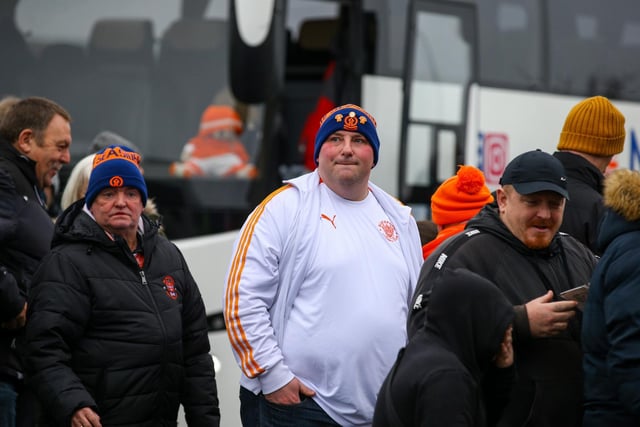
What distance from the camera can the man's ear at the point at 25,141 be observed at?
216 inches

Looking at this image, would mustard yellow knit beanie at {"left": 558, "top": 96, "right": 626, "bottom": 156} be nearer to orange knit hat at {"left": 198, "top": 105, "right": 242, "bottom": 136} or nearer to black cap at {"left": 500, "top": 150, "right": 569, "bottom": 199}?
black cap at {"left": 500, "top": 150, "right": 569, "bottom": 199}

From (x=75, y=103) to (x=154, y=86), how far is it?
561 millimetres

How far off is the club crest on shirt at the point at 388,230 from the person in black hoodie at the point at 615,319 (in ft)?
2.78

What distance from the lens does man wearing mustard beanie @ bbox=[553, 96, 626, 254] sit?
17.1 ft

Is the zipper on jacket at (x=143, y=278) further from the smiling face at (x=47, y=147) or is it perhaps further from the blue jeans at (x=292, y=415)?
the smiling face at (x=47, y=147)

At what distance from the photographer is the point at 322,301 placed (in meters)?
4.55

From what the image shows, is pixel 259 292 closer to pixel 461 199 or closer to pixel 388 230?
pixel 388 230

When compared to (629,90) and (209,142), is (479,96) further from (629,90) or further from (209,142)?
(209,142)

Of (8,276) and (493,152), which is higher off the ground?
(8,276)

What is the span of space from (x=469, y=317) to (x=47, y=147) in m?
2.63

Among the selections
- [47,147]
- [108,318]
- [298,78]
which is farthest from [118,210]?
[298,78]

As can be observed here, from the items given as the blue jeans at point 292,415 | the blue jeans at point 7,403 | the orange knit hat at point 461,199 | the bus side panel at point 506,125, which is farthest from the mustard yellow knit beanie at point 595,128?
the bus side panel at point 506,125

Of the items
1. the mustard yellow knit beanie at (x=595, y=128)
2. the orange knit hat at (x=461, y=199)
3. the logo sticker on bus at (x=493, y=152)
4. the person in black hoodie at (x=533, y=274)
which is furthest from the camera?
the logo sticker on bus at (x=493, y=152)

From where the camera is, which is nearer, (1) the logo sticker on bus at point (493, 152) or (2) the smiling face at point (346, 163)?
(2) the smiling face at point (346, 163)
